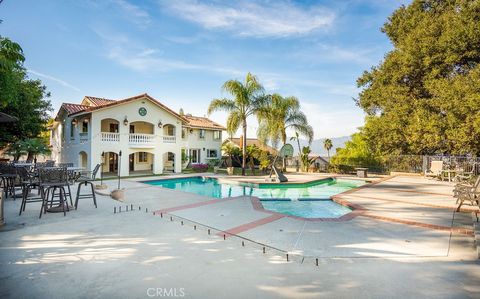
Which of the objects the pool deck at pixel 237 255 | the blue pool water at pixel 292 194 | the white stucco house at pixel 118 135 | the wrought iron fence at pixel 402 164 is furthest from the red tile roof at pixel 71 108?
the wrought iron fence at pixel 402 164

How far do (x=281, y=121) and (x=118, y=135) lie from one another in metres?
15.7

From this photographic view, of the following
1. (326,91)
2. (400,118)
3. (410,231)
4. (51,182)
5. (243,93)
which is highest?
(326,91)

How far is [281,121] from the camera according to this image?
25031 millimetres

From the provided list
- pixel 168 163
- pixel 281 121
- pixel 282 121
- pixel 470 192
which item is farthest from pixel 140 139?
pixel 470 192

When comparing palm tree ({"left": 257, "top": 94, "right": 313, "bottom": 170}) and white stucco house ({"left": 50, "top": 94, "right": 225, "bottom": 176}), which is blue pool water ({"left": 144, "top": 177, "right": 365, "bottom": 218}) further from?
palm tree ({"left": 257, "top": 94, "right": 313, "bottom": 170})

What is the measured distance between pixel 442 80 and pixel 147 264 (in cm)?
2635

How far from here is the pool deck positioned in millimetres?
3555

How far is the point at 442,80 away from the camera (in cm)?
2055

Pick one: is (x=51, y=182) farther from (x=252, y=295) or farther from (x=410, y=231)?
(x=410, y=231)

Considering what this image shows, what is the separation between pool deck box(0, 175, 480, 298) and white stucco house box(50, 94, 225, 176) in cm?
1405

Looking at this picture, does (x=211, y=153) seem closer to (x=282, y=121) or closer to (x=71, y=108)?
(x=282, y=121)

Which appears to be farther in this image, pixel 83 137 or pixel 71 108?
pixel 71 108

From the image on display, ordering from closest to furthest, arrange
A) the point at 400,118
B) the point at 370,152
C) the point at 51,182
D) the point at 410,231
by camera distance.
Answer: the point at 410,231, the point at 51,182, the point at 400,118, the point at 370,152

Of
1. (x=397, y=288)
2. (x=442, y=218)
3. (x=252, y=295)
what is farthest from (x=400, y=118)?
(x=252, y=295)
